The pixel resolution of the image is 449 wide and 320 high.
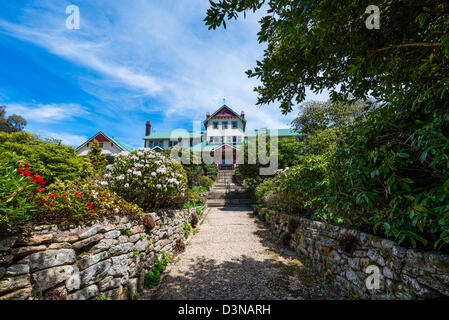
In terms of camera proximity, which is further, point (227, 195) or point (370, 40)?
point (227, 195)

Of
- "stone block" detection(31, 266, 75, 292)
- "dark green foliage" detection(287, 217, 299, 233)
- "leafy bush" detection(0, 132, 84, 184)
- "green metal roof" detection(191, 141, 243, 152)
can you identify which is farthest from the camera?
"green metal roof" detection(191, 141, 243, 152)

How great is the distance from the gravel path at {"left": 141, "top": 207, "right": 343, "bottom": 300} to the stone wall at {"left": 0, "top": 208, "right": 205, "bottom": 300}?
68cm

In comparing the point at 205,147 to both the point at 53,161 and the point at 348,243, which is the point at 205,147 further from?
the point at 348,243

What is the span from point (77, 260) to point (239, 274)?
3.15 meters

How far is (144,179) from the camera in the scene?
15.6 ft

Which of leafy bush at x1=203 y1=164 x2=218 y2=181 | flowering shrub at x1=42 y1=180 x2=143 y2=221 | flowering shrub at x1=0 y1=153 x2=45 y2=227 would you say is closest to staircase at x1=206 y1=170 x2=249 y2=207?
leafy bush at x1=203 y1=164 x2=218 y2=181

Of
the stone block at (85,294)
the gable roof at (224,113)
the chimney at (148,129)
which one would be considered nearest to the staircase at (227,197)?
the stone block at (85,294)

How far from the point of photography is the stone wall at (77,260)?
6.23 feet

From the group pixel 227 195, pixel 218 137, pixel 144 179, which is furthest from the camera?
pixel 218 137

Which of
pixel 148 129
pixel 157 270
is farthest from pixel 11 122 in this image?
pixel 157 270

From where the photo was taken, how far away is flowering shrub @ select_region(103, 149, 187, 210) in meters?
4.65

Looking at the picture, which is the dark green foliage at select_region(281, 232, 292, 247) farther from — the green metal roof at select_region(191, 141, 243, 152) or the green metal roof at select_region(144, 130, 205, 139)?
the green metal roof at select_region(144, 130, 205, 139)
